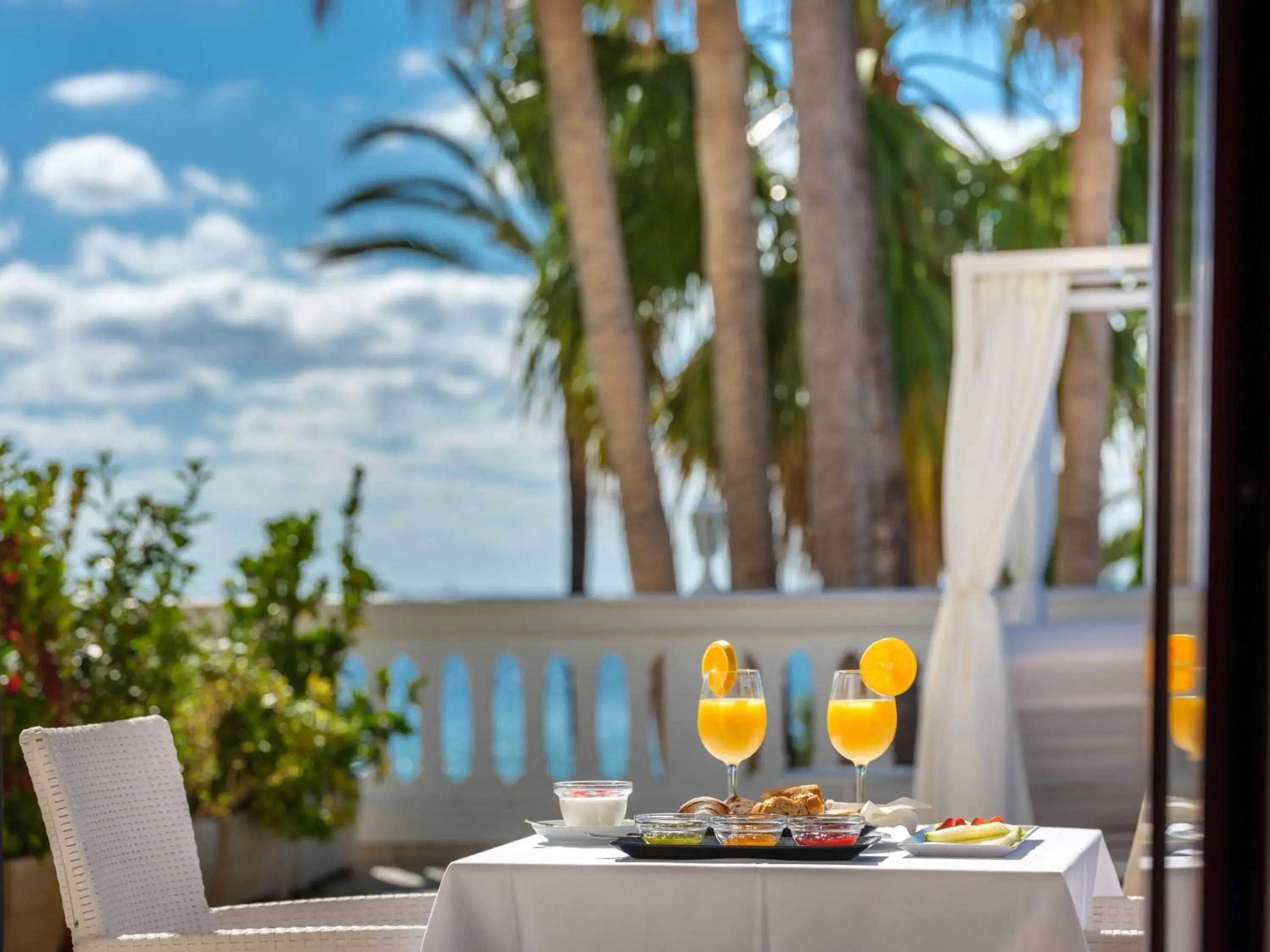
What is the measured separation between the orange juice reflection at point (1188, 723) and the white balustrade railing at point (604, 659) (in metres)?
4.10

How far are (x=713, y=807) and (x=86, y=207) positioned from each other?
2750cm

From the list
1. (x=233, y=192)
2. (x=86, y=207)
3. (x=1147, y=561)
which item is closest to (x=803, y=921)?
(x=1147, y=561)

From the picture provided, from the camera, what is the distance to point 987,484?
17.4 feet

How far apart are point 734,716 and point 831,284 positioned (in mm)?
Result: 4384

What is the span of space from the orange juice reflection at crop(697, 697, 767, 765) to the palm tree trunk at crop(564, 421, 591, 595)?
31.8 feet

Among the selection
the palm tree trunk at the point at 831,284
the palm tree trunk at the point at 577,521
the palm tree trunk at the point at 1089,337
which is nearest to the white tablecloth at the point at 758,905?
the palm tree trunk at the point at 831,284

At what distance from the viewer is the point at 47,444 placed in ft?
79.6

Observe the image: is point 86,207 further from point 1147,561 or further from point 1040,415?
point 1147,561

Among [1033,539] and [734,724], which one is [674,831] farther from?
[1033,539]

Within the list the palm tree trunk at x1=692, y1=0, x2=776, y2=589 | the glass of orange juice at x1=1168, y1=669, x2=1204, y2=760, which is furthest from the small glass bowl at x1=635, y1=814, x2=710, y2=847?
the palm tree trunk at x1=692, y1=0, x2=776, y2=589

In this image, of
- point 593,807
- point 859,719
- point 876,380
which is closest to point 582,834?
point 593,807

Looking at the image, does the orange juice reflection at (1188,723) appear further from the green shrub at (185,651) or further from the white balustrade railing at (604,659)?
the white balustrade railing at (604,659)

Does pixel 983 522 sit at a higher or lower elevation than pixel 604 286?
lower

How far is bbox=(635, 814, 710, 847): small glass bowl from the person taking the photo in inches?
90.0
